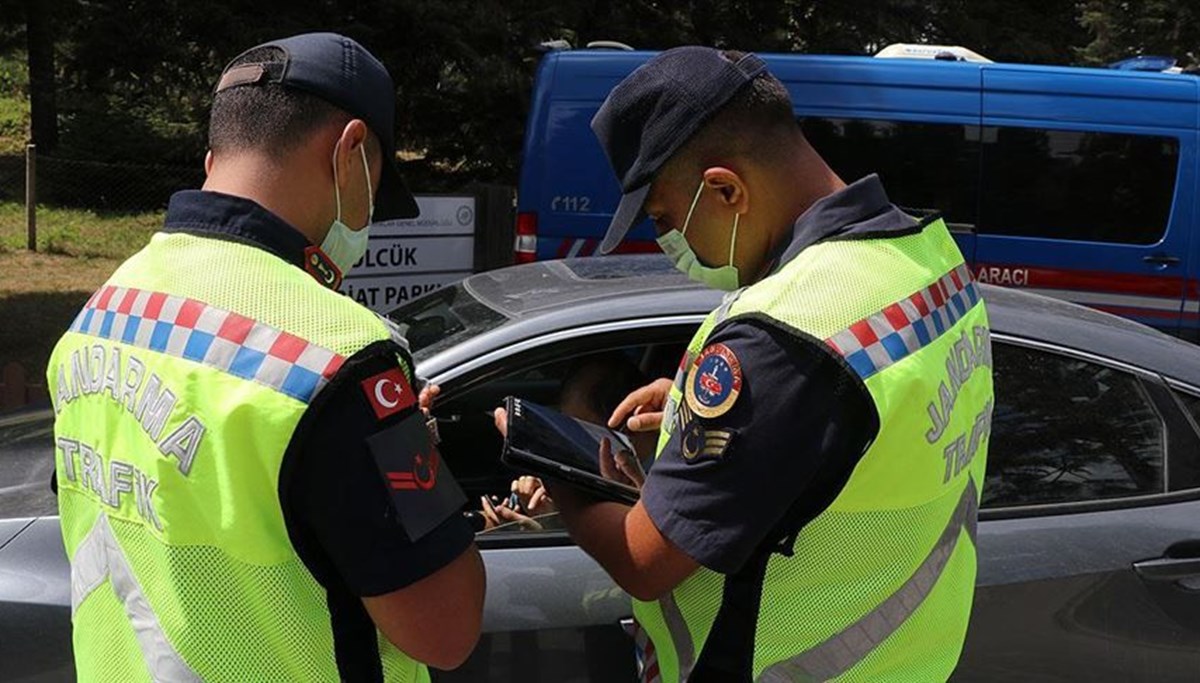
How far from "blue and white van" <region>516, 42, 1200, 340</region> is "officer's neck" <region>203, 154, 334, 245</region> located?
533 cm

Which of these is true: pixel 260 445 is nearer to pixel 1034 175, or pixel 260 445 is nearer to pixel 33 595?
pixel 33 595

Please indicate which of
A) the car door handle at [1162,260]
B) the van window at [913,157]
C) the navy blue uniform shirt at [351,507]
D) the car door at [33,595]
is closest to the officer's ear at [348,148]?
the navy blue uniform shirt at [351,507]

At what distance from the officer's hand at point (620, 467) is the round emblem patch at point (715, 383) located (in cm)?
27

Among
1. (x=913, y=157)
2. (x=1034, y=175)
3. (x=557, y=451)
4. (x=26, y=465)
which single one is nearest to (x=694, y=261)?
(x=557, y=451)

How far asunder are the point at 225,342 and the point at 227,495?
0.53 feet

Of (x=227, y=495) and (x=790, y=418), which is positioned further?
(x=790, y=418)

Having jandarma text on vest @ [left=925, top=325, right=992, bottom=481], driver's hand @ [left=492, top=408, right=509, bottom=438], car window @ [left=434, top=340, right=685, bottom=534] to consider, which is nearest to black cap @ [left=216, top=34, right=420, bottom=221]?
driver's hand @ [left=492, top=408, right=509, bottom=438]

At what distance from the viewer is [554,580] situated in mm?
2377

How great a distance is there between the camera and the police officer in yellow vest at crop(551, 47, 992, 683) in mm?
1421

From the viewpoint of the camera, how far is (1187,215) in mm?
6871

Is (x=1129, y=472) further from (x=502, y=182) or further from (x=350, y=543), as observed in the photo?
(x=502, y=182)

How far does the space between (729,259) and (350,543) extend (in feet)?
2.21

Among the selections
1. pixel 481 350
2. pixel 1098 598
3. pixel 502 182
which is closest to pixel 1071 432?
pixel 1098 598

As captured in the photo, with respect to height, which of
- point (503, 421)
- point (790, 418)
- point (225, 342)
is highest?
point (225, 342)
